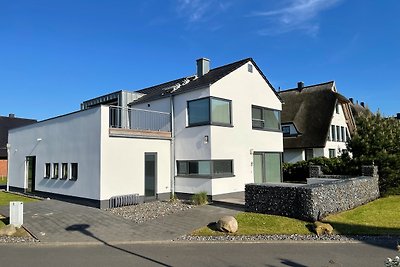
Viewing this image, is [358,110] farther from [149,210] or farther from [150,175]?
[149,210]

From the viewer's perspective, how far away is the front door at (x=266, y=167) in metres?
19.0

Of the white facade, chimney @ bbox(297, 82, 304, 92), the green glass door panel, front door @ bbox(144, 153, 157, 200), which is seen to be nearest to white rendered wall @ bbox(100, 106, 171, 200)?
the white facade

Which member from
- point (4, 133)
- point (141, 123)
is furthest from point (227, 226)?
point (4, 133)

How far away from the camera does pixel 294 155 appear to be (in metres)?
30.2

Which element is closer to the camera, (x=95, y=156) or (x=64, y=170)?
(x=95, y=156)

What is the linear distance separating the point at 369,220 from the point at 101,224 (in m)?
9.24

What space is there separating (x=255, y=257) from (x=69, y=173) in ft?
39.9

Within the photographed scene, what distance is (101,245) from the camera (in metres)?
8.95

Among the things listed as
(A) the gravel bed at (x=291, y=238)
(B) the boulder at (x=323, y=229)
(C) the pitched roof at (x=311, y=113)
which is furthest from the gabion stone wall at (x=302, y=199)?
(C) the pitched roof at (x=311, y=113)

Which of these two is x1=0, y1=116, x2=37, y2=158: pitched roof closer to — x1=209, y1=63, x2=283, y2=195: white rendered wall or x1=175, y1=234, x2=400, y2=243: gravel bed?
x1=209, y1=63, x2=283, y2=195: white rendered wall

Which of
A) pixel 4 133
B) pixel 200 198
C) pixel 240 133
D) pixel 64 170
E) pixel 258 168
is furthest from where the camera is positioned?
pixel 4 133

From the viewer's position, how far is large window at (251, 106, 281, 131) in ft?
63.9

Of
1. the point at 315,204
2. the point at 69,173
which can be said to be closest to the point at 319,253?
the point at 315,204

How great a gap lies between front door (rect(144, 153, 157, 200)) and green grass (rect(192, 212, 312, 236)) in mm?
6135
